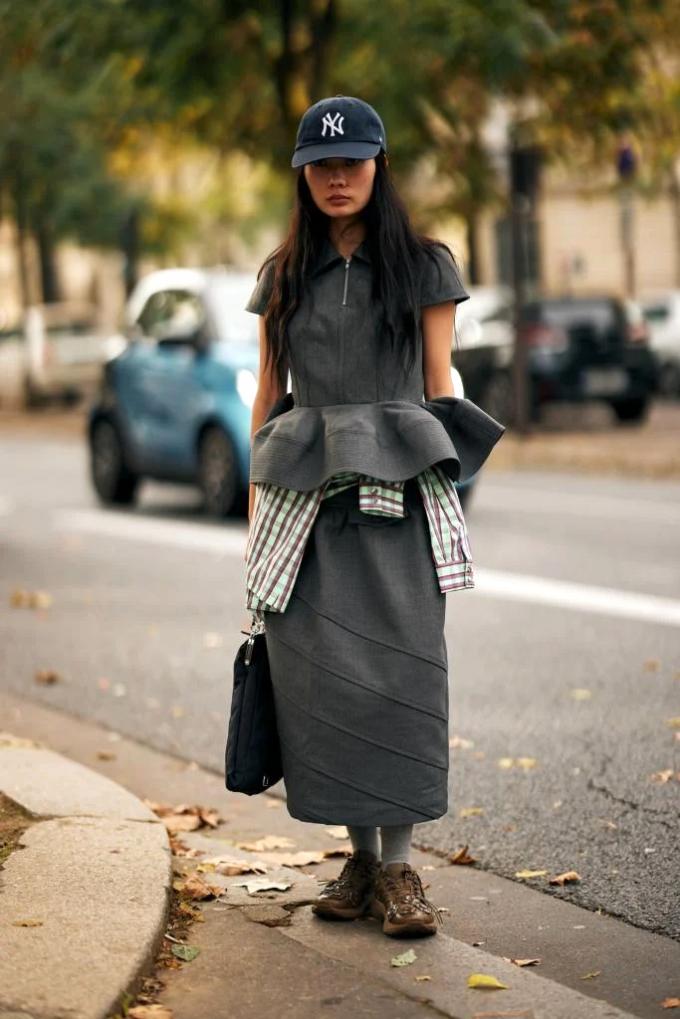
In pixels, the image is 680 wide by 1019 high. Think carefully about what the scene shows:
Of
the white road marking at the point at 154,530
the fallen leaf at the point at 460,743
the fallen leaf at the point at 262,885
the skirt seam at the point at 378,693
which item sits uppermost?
the skirt seam at the point at 378,693

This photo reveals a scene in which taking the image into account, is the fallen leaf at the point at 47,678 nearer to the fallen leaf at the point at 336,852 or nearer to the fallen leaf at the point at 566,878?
the fallen leaf at the point at 336,852

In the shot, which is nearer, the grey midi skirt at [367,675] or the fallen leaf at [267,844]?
the grey midi skirt at [367,675]

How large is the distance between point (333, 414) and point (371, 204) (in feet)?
1.62

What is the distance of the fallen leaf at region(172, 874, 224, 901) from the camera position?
471 cm

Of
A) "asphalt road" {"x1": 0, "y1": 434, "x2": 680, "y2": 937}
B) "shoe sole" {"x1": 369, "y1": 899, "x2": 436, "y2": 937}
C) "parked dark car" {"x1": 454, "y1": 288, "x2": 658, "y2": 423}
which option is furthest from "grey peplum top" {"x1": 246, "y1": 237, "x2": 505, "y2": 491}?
"parked dark car" {"x1": 454, "y1": 288, "x2": 658, "y2": 423}

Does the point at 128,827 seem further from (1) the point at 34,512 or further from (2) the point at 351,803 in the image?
(1) the point at 34,512

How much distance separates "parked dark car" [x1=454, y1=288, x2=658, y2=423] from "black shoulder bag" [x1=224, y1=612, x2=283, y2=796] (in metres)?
17.1

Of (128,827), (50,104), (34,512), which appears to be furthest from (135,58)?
(128,827)

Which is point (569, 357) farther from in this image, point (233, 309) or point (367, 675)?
point (367, 675)

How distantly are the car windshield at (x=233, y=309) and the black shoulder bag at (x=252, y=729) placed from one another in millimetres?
9150

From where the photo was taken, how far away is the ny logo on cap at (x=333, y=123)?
4418 millimetres

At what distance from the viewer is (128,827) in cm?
508

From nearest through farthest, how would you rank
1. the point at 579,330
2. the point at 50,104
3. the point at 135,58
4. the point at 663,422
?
1. the point at 135,58
2. the point at 579,330
3. the point at 663,422
4. the point at 50,104

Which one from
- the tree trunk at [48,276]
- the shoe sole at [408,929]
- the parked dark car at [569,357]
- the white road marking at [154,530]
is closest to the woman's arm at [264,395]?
the shoe sole at [408,929]
